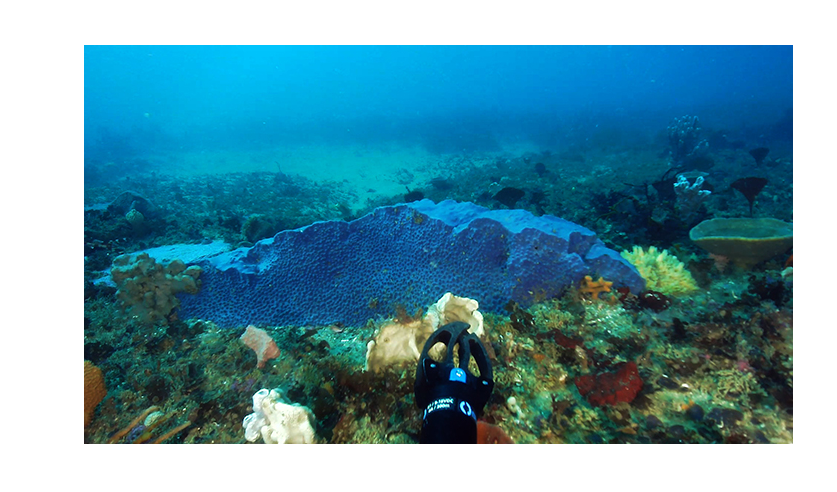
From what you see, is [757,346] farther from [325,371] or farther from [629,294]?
[325,371]

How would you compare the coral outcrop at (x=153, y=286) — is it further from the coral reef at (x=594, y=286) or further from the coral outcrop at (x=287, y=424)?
the coral reef at (x=594, y=286)

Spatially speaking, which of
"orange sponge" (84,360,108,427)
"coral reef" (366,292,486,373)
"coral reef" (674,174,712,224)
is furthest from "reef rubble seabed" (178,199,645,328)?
"coral reef" (674,174,712,224)

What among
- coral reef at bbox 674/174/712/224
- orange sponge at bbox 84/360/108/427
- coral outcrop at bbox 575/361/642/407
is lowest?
orange sponge at bbox 84/360/108/427

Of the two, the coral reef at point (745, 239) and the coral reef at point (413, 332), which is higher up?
the coral reef at point (745, 239)

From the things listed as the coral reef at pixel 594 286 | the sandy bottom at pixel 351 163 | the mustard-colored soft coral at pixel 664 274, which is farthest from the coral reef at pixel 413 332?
the sandy bottom at pixel 351 163

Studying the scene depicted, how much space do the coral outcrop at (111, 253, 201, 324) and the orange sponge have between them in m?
0.95

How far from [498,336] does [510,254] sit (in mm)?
1121

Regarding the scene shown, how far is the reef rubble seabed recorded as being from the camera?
13.3 ft

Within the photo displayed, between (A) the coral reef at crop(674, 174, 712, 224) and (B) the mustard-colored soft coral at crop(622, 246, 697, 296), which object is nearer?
(B) the mustard-colored soft coral at crop(622, 246, 697, 296)

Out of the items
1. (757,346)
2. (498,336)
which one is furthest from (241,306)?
(757,346)

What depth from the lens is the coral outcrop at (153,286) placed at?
4.53 m

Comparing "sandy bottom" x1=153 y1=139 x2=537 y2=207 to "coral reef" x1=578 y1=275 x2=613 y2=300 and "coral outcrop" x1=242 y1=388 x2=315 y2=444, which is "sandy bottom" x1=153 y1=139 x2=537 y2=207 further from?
"coral outcrop" x1=242 y1=388 x2=315 y2=444

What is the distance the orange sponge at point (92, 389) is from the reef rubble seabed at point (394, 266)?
112cm

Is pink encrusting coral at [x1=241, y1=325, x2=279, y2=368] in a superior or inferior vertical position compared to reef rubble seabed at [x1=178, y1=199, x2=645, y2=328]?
inferior
